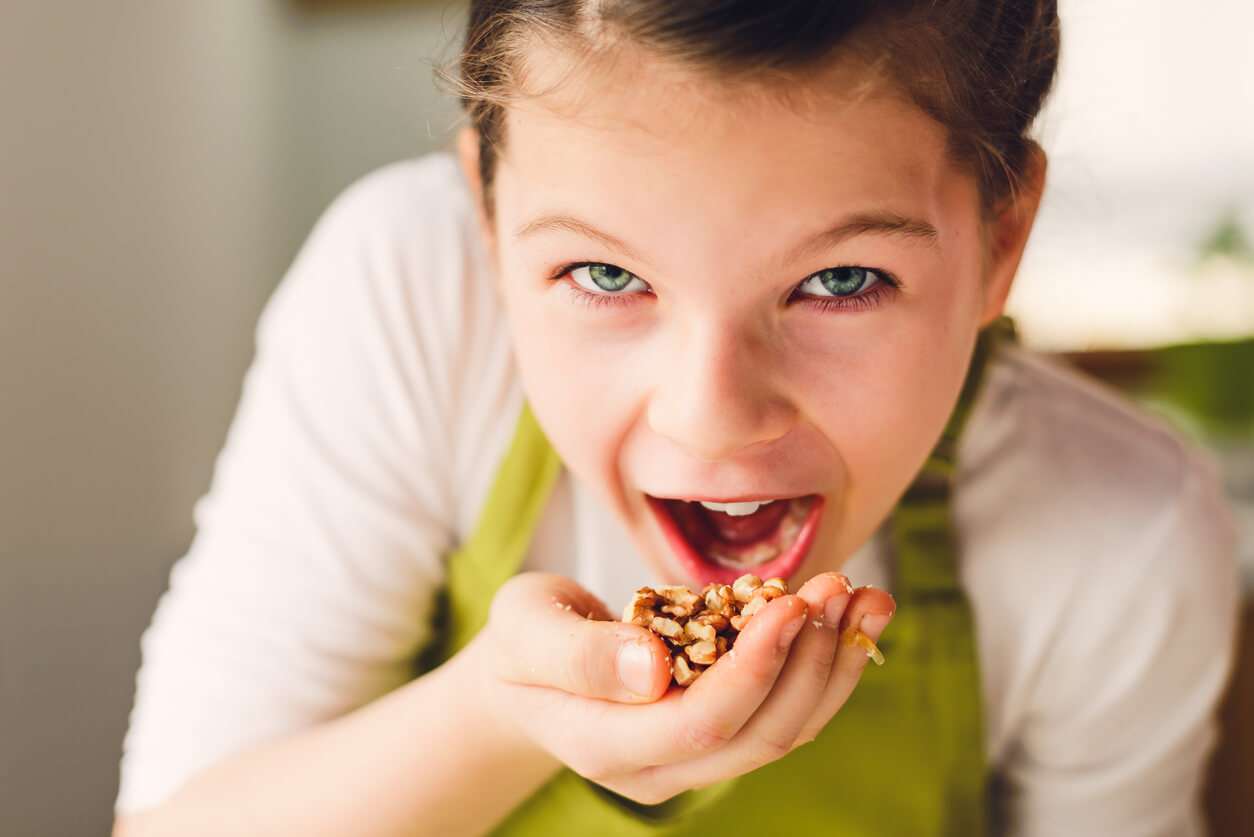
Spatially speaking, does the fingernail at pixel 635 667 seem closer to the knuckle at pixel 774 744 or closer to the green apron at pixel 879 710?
the knuckle at pixel 774 744

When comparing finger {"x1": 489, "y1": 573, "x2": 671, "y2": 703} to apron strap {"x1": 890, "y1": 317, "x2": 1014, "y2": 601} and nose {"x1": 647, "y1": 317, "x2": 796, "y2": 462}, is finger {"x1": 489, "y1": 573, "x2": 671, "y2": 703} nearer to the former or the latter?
nose {"x1": 647, "y1": 317, "x2": 796, "y2": 462}

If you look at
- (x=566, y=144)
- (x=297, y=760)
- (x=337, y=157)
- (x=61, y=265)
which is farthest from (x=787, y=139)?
(x=337, y=157)

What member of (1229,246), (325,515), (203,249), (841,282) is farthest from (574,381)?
(1229,246)

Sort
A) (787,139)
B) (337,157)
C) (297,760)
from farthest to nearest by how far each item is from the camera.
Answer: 1. (337,157)
2. (297,760)
3. (787,139)

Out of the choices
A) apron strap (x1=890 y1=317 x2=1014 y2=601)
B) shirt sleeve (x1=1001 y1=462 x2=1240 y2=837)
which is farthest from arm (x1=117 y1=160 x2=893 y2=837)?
shirt sleeve (x1=1001 y1=462 x2=1240 y2=837)

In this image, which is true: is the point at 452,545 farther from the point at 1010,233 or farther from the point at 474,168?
the point at 1010,233

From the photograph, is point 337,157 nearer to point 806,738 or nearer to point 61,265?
point 61,265
